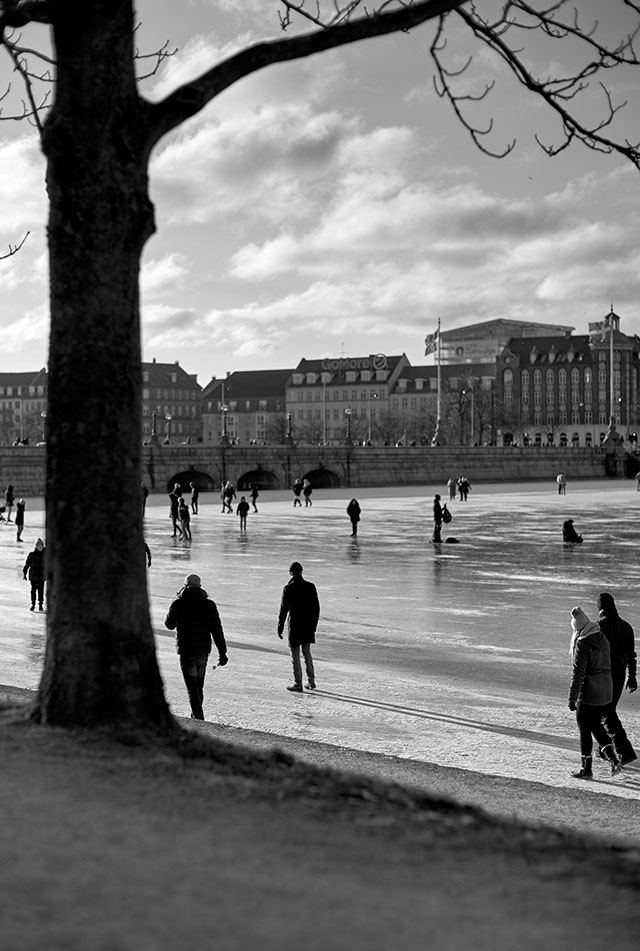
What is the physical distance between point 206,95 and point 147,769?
349 cm

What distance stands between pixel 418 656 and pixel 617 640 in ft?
21.0

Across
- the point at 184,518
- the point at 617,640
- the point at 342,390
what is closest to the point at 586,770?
the point at 617,640

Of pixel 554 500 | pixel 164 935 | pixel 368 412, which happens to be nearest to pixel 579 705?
pixel 164 935

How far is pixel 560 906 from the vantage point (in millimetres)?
3596

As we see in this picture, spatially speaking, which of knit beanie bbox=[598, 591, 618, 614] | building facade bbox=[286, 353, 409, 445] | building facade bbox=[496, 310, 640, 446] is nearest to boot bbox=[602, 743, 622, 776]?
knit beanie bbox=[598, 591, 618, 614]

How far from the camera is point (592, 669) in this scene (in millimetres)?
9773

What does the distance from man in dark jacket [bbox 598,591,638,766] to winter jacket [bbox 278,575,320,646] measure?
3.97 m

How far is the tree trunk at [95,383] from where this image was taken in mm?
6062

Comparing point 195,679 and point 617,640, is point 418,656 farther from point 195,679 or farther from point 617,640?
point 617,640

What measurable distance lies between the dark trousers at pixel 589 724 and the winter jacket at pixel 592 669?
0.06 metres

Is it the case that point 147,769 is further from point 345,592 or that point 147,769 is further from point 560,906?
point 345,592

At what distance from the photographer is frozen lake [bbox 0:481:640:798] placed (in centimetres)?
1164

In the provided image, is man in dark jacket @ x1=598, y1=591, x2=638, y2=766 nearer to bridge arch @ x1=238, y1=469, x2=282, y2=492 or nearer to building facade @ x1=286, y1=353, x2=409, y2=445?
bridge arch @ x1=238, y1=469, x2=282, y2=492

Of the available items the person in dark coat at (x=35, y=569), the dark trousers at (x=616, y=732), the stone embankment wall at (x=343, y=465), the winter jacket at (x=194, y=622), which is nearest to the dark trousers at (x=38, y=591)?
the person in dark coat at (x=35, y=569)
